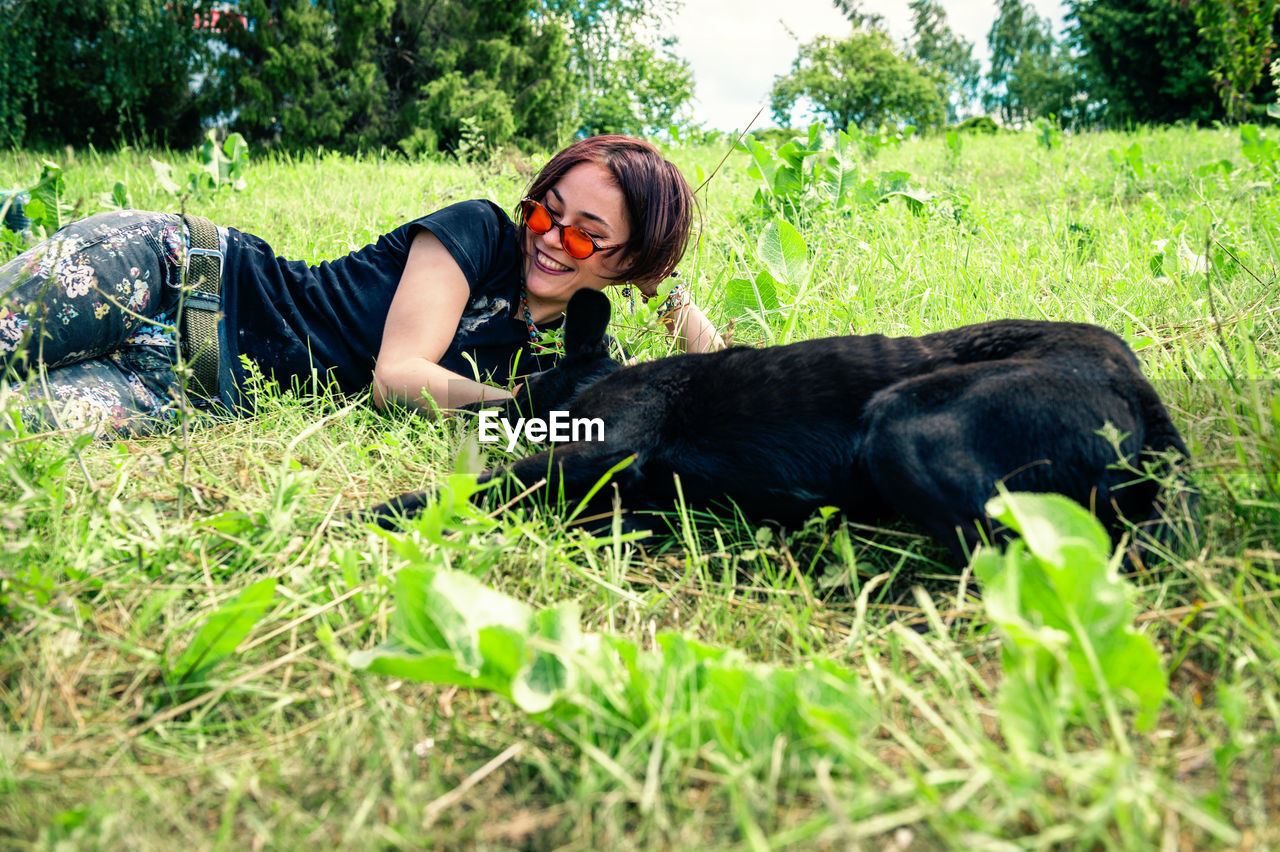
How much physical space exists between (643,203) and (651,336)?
549mm

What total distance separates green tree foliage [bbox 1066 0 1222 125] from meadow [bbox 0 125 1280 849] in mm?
21826

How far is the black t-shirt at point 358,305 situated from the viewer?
296cm

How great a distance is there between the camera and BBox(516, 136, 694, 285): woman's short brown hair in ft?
9.61

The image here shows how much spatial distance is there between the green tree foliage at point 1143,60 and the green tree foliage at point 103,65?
19764 millimetres

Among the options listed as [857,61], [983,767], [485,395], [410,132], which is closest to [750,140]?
[485,395]

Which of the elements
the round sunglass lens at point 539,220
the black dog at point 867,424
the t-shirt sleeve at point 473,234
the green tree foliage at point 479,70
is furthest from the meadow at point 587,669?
the green tree foliage at point 479,70

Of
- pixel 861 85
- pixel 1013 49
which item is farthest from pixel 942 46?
pixel 861 85

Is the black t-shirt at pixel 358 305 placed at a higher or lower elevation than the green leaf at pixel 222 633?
higher

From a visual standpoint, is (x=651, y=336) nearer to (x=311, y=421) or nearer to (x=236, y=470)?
(x=311, y=421)

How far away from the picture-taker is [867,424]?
1.98 meters

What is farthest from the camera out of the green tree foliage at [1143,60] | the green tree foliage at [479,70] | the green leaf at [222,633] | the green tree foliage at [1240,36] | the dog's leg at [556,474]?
the green tree foliage at [1143,60]

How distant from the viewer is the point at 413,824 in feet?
3.66

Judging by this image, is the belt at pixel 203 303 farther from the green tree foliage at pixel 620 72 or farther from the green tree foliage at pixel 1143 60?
the green tree foliage at pixel 1143 60

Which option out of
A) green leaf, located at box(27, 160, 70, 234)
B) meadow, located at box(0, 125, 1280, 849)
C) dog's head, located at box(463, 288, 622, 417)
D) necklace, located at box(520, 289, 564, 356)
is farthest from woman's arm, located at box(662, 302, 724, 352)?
green leaf, located at box(27, 160, 70, 234)
